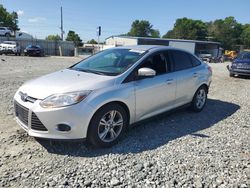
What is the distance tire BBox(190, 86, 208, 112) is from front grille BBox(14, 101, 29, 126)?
12.7 ft

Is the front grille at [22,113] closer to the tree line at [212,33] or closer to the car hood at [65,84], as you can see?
the car hood at [65,84]

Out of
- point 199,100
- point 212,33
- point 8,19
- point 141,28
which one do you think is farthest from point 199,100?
point 141,28

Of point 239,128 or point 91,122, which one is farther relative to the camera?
point 239,128

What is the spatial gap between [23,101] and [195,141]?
2937 mm

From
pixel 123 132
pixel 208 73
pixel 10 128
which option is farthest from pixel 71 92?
pixel 208 73

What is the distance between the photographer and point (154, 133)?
5020 millimetres

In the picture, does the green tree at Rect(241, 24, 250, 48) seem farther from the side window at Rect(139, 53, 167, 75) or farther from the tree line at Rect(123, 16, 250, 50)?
the side window at Rect(139, 53, 167, 75)

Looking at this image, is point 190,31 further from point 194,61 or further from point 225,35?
point 194,61

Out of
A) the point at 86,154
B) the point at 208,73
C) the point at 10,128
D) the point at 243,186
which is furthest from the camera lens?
the point at 208,73

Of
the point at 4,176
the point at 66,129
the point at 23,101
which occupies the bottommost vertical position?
the point at 4,176

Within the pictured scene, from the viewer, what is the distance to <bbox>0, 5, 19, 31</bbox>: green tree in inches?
2682

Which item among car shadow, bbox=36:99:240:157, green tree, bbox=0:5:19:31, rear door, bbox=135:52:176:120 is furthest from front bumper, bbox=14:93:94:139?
green tree, bbox=0:5:19:31

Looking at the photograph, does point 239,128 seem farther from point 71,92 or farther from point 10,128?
point 10,128

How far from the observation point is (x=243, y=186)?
3.37m
